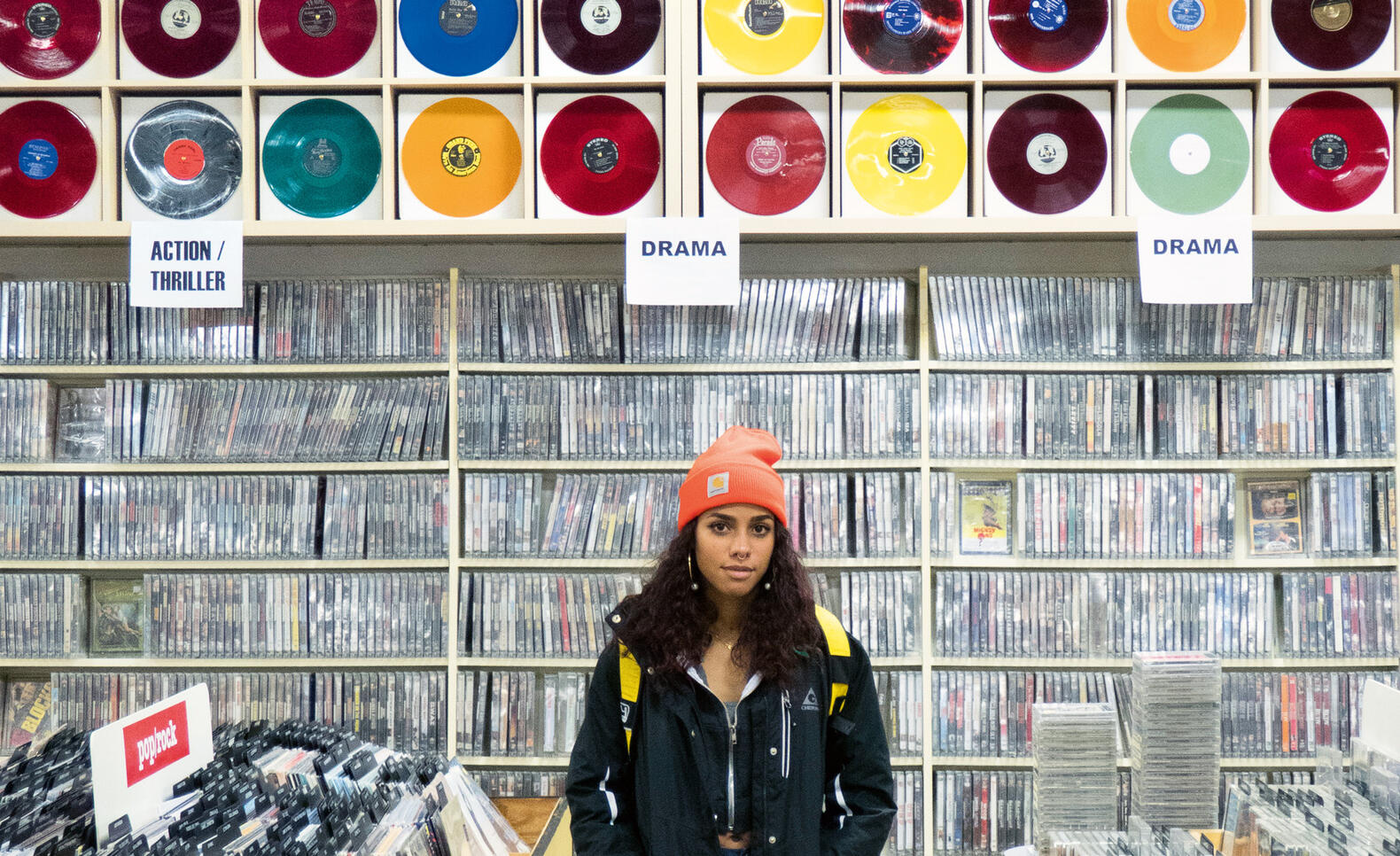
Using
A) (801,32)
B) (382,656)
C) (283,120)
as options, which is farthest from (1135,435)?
(283,120)

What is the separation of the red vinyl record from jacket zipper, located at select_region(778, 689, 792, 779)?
2.52 metres

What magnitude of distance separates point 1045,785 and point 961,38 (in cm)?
195

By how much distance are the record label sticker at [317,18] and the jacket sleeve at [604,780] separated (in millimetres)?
2084

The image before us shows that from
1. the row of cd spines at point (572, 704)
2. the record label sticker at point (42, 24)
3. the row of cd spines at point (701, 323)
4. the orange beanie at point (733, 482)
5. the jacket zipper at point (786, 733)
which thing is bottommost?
the row of cd spines at point (572, 704)

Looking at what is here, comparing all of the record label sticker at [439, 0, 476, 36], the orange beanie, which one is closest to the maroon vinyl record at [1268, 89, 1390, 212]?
the orange beanie

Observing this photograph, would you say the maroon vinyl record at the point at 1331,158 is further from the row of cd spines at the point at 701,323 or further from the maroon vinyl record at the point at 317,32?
the maroon vinyl record at the point at 317,32

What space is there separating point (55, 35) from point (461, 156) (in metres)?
1.19

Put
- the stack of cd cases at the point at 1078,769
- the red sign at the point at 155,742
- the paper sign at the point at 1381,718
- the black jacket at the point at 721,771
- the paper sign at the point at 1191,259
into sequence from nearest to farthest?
the black jacket at the point at 721,771 → the red sign at the point at 155,742 → the paper sign at the point at 1381,718 → the stack of cd cases at the point at 1078,769 → the paper sign at the point at 1191,259

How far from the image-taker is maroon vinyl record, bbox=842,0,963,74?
2.78 metres

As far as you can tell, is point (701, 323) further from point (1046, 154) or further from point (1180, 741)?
A: point (1180, 741)

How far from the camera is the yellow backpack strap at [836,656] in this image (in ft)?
5.43

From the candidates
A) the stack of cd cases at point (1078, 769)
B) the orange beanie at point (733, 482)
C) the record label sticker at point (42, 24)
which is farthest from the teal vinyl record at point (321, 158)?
the stack of cd cases at point (1078, 769)

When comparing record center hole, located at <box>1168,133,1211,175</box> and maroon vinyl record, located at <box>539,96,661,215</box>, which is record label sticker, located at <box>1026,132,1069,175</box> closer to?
record center hole, located at <box>1168,133,1211,175</box>

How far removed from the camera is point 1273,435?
286 cm
